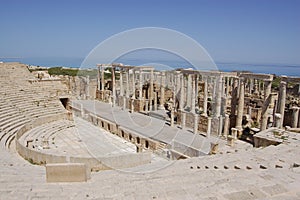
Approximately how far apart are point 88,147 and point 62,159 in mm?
3430

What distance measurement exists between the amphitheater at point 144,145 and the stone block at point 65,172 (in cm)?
5

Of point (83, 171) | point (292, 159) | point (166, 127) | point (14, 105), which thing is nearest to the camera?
point (83, 171)

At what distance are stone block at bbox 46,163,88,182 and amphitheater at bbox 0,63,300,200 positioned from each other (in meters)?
0.05

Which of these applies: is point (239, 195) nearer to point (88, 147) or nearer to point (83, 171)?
point (83, 171)

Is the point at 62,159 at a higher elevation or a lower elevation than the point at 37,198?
lower

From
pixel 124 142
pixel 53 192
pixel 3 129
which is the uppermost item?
pixel 53 192

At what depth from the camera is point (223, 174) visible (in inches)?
241

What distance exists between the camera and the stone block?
17.7ft

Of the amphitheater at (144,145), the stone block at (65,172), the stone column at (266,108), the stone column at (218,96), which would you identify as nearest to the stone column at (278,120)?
the amphitheater at (144,145)

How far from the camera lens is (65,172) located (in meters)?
5.42

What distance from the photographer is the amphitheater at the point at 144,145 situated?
490 centimetres

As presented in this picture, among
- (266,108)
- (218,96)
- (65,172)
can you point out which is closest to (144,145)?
(218,96)

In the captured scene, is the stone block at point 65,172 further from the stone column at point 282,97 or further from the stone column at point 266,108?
the stone column at point 282,97

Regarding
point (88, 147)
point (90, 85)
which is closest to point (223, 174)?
point (88, 147)
